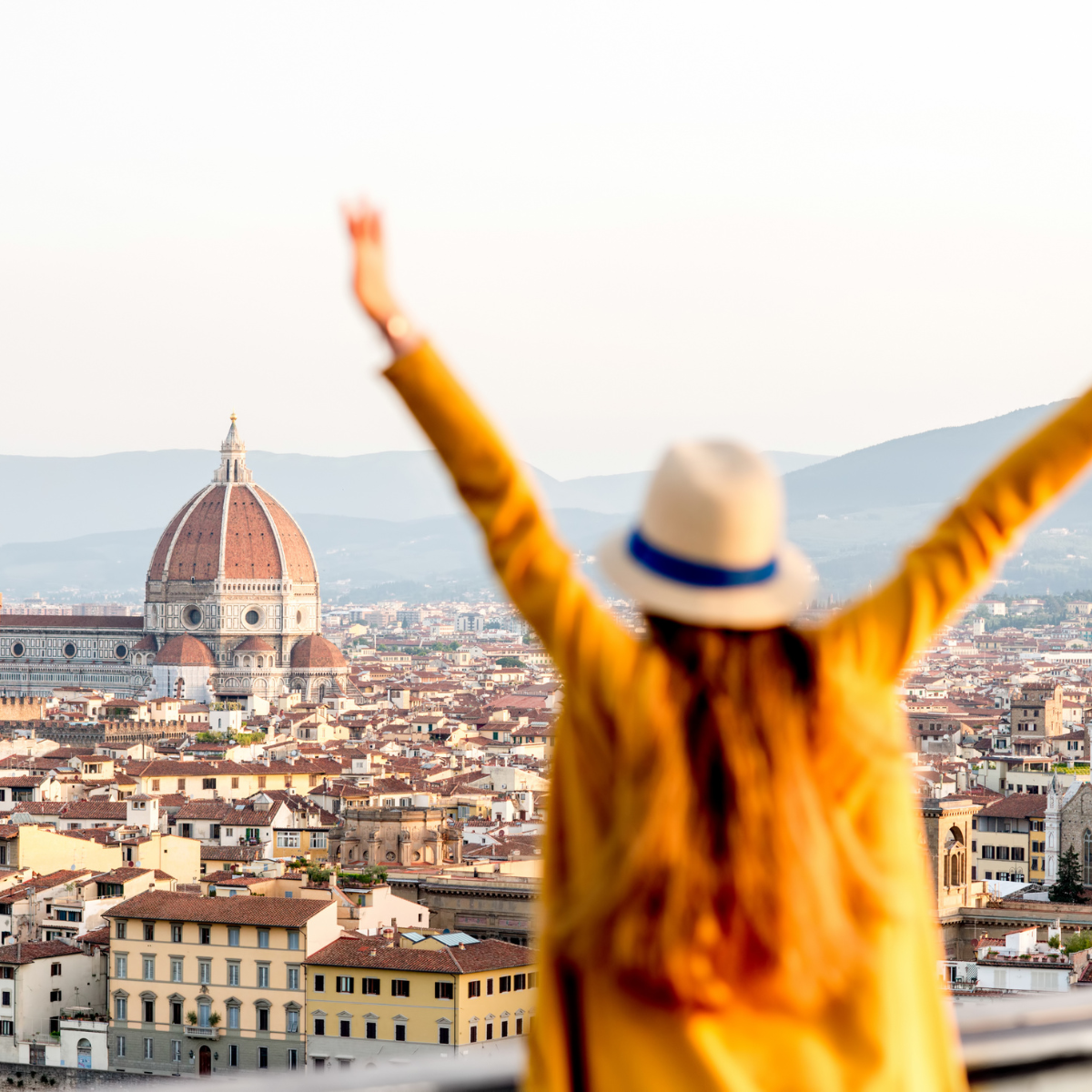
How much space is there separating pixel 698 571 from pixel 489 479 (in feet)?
0.61

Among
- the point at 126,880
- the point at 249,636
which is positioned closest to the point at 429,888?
the point at 126,880

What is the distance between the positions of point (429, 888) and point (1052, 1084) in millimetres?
25887

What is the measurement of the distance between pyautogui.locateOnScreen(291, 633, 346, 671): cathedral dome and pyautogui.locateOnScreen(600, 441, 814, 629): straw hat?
81.4 meters

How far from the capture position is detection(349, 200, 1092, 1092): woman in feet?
5.20

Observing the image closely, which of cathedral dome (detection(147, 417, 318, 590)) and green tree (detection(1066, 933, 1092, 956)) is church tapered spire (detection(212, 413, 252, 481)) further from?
green tree (detection(1066, 933, 1092, 956))

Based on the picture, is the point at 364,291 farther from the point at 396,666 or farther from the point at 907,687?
the point at 396,666

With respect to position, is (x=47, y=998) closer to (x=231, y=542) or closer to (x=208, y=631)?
(x=208, y=631)

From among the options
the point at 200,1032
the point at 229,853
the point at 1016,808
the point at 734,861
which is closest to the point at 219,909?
the point at 200,1032

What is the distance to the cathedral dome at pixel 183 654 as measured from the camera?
7938cm

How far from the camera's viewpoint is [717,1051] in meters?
1.63

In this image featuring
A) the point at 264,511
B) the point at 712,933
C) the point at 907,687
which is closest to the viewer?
the point at 712,933

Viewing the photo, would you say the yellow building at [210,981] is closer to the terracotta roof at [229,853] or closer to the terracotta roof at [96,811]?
the terracotta roof at [229,853]

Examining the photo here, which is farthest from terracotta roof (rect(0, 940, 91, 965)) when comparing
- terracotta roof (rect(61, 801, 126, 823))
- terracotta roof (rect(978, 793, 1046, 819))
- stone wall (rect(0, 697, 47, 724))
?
stone wall (rect(0, 697, 47, 724))

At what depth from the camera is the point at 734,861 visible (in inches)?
62.4
